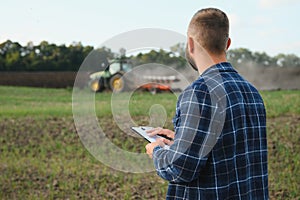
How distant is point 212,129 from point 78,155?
4.93 meters

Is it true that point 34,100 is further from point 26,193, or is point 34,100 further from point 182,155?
point 182,155

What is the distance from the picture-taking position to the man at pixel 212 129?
150 centimetres

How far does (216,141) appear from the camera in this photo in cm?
152

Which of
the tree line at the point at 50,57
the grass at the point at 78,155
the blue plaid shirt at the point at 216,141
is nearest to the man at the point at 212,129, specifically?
the blue plaid shirt at the point at 216,141

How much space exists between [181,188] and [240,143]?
0.26 meters

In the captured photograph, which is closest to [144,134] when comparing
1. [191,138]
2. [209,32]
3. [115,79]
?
[191,138]

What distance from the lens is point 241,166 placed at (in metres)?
1.61

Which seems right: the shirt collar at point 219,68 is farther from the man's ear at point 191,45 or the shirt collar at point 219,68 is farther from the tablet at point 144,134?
the tablet at point 144,134

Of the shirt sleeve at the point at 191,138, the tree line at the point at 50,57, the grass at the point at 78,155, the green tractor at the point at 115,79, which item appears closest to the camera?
the shirt sleeve at the point at 191,138

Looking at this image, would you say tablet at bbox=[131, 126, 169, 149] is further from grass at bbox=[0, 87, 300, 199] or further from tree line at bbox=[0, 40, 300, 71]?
tree line at bbox=[0, 40, 300, 71]

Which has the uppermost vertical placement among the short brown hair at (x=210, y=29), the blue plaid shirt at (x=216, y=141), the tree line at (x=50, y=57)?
the tree line at (x=50, y=57)

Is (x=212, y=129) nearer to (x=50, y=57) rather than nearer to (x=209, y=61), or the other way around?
(x=209, y=61)

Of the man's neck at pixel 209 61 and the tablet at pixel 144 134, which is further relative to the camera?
the tablet at pixel 144 134

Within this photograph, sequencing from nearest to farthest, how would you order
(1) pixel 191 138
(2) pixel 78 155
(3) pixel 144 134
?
(1) pixel 191 138
(3) pixel 144 134
(2) pixel 78 155
